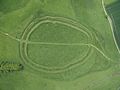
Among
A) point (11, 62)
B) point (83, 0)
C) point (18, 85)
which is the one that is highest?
point (83, 0)

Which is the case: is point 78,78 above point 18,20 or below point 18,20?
below

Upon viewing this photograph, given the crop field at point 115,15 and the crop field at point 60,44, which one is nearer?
the crop field at point 60,44

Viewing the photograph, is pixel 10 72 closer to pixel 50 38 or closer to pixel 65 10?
pixel 50 38

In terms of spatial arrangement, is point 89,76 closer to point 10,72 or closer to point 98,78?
point 98,78

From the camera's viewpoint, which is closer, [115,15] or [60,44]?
[60,44]

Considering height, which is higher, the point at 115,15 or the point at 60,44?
the point at 115,15

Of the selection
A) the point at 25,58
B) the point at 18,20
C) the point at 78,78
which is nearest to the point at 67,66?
the point at 78,78

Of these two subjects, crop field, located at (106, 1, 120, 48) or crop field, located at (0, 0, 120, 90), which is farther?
crop field, located at (106, 1, 120, 48)
